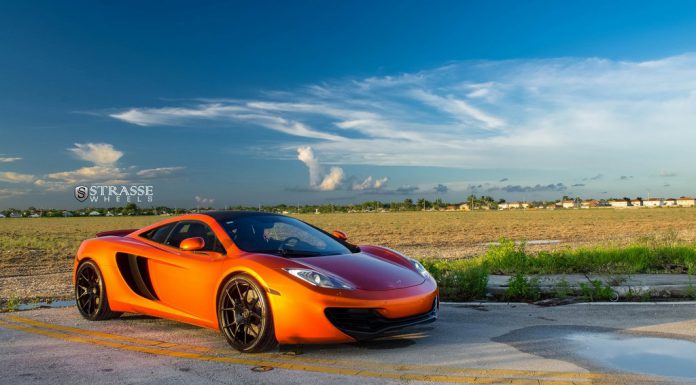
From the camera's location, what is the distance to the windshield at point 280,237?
6120 mm

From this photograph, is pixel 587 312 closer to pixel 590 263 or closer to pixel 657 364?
pixel 657 364

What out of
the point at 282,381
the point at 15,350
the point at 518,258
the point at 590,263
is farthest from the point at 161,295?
the point at 590,263

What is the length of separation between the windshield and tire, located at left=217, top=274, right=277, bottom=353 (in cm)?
44

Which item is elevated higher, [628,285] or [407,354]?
[628,285]

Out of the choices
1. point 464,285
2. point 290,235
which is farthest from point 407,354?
point 464,285

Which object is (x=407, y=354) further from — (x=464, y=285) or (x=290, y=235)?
(x=464, y=285)

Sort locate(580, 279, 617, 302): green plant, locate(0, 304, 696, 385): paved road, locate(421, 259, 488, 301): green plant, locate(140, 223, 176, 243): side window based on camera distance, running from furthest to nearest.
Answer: locate(421, 259, 488, 301): green plant
locate(580, 279, 617, 302): green plant
locate(140, 223, 176, 243): side window
locate(0, 304, 696, 385): paved road

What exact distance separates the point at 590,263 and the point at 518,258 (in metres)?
1.25

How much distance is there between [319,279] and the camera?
539 cm

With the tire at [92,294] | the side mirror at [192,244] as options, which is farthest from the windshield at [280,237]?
the tire at [92,294]

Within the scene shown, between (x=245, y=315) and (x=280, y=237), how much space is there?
148 centimetres

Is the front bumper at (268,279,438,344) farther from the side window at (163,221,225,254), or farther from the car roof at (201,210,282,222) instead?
the car roof at (201,210,282,222)

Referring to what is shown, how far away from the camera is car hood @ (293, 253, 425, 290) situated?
18.1 ft

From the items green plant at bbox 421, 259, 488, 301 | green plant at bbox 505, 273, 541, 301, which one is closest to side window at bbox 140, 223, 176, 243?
green plant at bbox 421, 259, 488, 301
